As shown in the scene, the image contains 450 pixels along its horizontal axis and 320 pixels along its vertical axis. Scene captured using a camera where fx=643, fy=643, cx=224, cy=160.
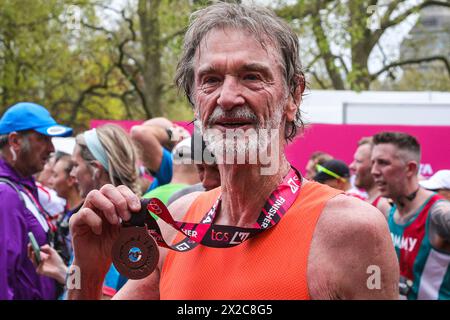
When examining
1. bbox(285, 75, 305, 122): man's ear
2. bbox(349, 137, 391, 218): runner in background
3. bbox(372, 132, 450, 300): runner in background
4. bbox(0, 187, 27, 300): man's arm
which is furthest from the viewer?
bbox(349, 137, 391, 218): runner in background

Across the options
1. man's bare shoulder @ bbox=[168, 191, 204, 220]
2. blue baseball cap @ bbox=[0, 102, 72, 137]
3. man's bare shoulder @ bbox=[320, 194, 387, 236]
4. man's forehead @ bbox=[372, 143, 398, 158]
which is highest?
blue baseball cap @ bbox=[0, 102, 72, 137]

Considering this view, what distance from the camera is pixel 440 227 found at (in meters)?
4.93

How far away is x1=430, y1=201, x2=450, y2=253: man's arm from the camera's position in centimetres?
489

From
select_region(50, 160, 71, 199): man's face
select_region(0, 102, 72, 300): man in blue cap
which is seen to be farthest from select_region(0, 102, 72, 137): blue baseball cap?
select_region(50, 160, 71, 199): man's face

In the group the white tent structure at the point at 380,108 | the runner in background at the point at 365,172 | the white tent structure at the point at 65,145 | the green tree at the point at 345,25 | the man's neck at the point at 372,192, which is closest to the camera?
the white tent structure at the point at 65,145

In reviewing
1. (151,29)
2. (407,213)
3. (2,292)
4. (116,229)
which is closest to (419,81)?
(151,29)

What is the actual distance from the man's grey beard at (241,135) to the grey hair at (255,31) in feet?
0.67

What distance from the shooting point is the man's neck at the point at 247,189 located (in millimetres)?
2309

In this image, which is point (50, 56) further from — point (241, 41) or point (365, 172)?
point (241, 41)

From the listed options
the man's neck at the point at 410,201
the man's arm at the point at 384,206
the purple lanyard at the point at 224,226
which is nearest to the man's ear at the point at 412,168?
the man's neck at the point at 410,201

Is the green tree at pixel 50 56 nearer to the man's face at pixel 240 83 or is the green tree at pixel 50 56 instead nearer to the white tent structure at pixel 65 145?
the white tent structure at pixel 65 145

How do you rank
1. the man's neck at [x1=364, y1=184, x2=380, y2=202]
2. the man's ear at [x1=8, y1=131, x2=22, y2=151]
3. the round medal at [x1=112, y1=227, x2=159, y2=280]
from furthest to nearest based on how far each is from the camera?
the man's neck at [x1=364, y1=184, x2=380, y2=202]
the man's ear at [x1=8, y1=131, x2=22, y2=151]
the round medal at [x1=112, y1=227, x2=159, y2=280]

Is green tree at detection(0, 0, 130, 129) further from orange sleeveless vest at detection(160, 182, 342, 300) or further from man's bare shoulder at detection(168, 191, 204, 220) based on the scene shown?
orange sleeveless vest at detection(160, 182, 342, 300)
